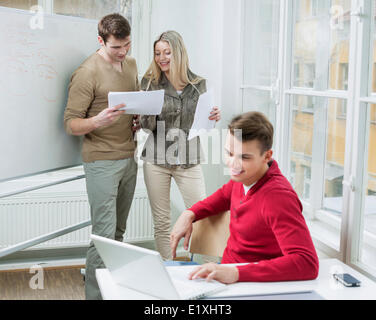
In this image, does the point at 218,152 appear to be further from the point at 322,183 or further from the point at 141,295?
the point at 141,295

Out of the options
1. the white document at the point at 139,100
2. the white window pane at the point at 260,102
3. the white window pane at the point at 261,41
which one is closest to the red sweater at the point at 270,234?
the white document at the point at 139,100

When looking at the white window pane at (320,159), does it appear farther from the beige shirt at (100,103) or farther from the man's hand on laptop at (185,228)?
the beige shirt at (100,103)

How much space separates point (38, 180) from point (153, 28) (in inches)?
53.5

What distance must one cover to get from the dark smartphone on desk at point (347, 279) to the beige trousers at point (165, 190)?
1333 millimetres

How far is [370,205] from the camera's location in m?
1.90

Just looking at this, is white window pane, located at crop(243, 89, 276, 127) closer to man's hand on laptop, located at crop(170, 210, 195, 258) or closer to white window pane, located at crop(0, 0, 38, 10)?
man's hand on laptop, located at crop(170, 210, 195, 258)

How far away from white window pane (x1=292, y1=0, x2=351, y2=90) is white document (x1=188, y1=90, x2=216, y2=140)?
46 centimetres

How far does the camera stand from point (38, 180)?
346cm

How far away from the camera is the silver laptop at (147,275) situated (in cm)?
124

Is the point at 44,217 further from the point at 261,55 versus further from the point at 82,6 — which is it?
the point at 261,55

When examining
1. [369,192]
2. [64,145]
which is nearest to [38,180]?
[64,145]

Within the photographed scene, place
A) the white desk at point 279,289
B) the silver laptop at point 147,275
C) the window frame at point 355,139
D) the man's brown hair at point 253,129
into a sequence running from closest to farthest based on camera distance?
the silver laptop at point 147,275
the white desk at point 279,289
the man's brown hair at point 253,129
the window frame at point 355,139

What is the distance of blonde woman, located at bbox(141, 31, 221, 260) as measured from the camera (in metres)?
2.64

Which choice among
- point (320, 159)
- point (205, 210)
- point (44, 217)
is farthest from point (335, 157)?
point (44, 217)
